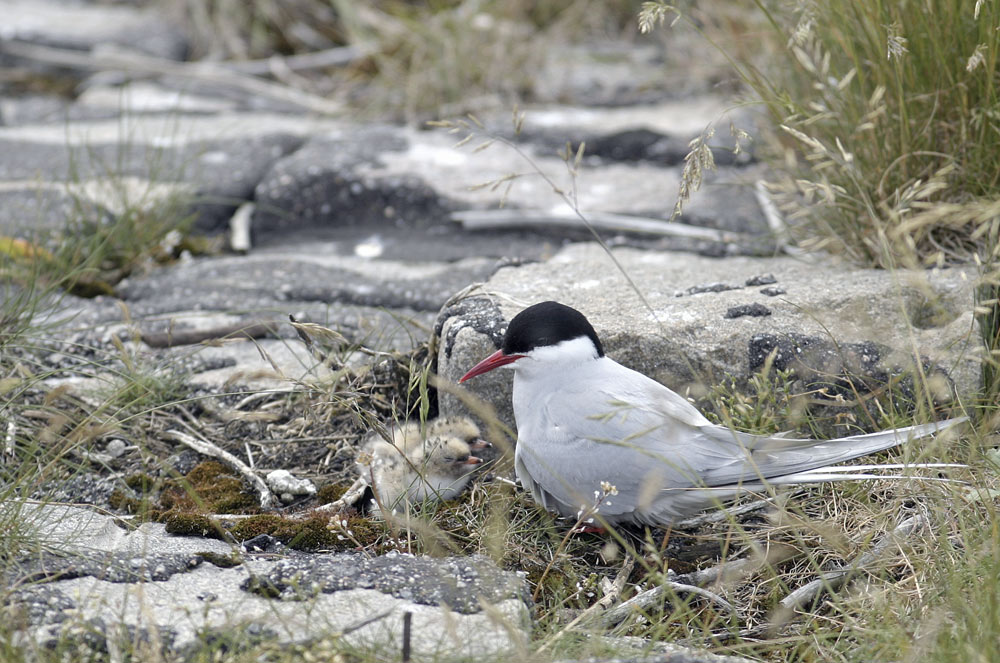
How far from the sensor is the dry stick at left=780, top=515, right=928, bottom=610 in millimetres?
2023

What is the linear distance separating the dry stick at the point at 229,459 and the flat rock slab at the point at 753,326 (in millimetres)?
549

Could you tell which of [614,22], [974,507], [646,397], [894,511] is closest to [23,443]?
[646,397]

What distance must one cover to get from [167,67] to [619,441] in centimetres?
394

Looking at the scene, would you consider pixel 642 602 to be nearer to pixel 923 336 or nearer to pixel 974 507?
pixel 974 507

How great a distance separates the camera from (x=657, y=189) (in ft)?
12.5

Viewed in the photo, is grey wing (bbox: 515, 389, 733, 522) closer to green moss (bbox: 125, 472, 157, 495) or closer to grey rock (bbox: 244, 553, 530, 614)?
grey rock (bbox: 244, 553, 530, 614)

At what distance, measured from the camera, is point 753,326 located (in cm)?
251

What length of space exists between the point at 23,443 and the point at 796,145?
263 centimetres

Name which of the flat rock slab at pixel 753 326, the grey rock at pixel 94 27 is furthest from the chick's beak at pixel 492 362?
the grey rock at pixel 94 27

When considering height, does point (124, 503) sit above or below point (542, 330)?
below

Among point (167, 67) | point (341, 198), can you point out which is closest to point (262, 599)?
point (341, 198)

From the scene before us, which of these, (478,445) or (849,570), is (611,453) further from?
(849,570)

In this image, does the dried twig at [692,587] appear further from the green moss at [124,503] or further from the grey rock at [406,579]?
the green moss at [124,503]

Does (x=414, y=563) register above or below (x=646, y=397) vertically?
below
